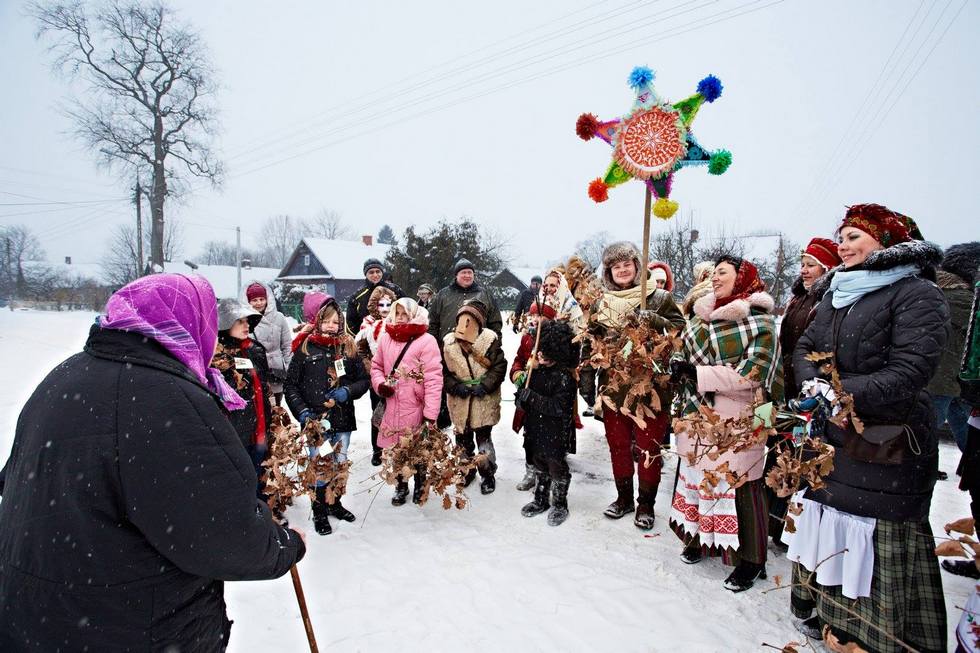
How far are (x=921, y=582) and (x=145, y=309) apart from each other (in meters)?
3.70

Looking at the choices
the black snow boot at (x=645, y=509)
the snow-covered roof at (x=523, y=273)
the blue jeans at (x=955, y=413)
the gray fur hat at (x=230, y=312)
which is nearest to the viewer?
the gray fur hat at (x=230, y=312)

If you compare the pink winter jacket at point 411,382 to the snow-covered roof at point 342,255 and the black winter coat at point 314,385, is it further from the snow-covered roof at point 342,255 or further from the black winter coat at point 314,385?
the snow-covered roof at point 342,255

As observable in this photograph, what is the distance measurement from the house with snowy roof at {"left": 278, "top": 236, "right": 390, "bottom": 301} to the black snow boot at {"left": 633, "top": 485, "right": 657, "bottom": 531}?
34.7 meters

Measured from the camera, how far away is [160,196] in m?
22.4

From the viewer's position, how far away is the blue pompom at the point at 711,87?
3912mm

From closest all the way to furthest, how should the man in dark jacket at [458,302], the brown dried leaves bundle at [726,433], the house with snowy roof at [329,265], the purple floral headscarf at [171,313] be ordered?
1. the purple floral headscarf at [171,313]
2. the brown dried leaves bundle at [726,433]
3. the man in dark jacket at [458,302]
4. the house with snowy roof at [329,265]

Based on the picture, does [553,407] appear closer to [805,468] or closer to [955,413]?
[805,468]

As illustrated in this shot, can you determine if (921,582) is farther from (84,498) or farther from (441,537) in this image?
(84,498)

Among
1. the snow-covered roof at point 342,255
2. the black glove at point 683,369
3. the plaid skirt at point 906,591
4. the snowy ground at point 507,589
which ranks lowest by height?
the snowy ground at point 507,589

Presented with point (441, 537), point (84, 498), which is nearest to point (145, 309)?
point (84, 498)

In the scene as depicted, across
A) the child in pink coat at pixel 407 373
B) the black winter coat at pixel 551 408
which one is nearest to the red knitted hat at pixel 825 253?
the black winter coat at pixel 551 408

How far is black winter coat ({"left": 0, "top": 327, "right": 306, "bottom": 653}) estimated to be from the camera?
4.68 ft

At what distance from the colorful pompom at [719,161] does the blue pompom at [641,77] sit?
824 millimetres

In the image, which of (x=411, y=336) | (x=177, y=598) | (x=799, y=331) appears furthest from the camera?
(x=411, y=336)
